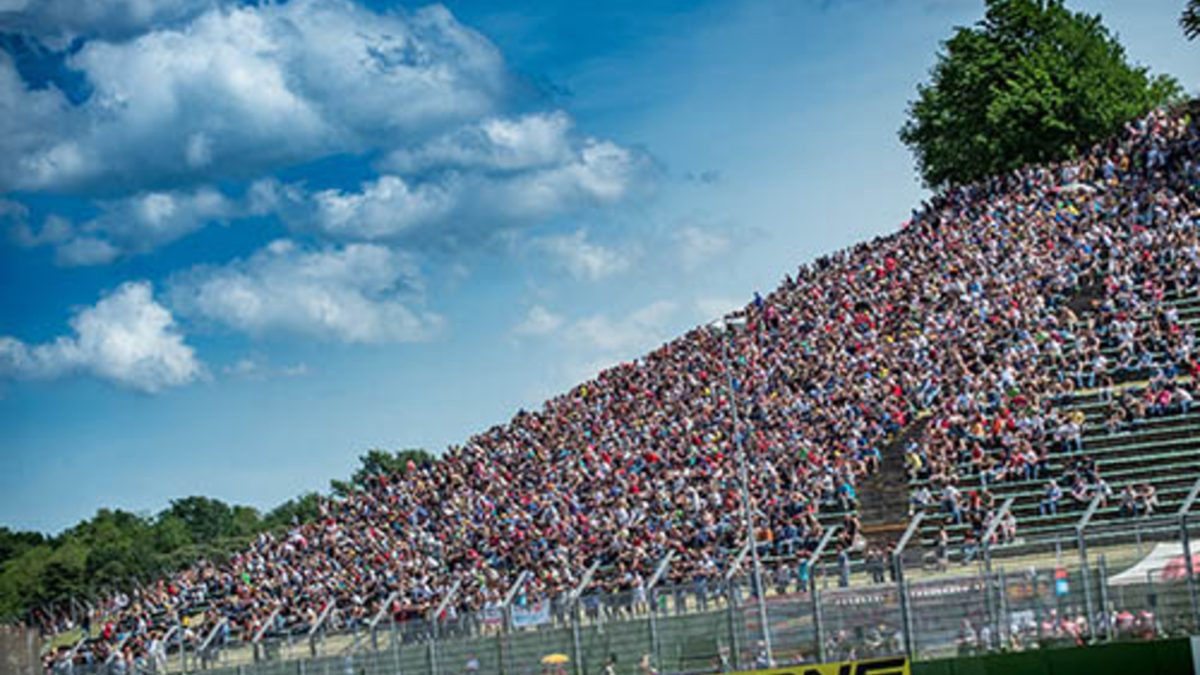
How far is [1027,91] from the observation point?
78688 mm

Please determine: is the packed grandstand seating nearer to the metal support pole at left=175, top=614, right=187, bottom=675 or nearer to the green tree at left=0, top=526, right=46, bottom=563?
the metal support pole at left=175, top=614, right=187, bottom=675

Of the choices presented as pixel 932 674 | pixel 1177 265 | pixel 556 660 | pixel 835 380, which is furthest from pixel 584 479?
pixel 932 674

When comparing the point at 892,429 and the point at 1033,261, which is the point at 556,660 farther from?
the point at 1033,261

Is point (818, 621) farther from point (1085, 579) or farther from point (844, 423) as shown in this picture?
point (844, 423)

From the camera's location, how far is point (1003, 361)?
52875 millimetres

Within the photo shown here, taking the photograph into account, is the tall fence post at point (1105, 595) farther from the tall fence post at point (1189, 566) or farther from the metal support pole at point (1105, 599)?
the tall fence post at point (1189, 566)

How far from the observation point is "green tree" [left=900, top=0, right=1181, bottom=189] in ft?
256

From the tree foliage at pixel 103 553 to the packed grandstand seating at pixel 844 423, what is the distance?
24.5 metres

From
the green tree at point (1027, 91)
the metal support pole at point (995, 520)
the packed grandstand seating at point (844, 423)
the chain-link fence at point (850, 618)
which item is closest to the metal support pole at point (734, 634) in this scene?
the chain-link fence at point (850, 618)

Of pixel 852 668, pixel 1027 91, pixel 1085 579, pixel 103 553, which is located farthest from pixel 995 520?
pixel 103 553

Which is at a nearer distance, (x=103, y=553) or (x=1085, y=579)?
(x=1085, y=579)

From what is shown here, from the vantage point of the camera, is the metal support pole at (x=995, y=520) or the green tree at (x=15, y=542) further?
the green tree at (x=15, y=542)

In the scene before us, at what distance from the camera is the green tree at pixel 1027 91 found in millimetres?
78000

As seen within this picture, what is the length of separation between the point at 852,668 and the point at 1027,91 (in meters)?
56.0
